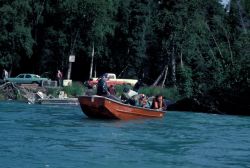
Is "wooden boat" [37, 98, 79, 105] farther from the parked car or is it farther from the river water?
the parked car

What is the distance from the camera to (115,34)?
6794 cm

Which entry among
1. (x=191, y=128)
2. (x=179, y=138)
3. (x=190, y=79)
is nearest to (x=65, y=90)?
(x=190, y=79)

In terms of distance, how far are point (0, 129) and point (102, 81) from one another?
21.9 feet

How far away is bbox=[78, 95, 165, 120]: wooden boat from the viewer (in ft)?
96.6

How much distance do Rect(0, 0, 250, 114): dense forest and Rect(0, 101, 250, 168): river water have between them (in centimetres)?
2598

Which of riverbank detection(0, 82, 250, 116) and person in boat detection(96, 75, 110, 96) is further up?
person in boat detection(96, 75, 110, 96)

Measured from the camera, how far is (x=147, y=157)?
1858cm

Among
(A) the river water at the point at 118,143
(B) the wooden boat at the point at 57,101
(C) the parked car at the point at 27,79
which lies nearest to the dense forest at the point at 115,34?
(C) the parked car at the point at 27,79

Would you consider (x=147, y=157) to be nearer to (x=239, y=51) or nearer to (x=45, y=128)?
(x=45, y=128)

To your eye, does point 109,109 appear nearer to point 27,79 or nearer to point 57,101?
point 57,101

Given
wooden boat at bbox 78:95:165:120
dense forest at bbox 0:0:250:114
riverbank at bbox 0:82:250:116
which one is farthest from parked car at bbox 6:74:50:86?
wooden boat at bbox 78:95:165:120

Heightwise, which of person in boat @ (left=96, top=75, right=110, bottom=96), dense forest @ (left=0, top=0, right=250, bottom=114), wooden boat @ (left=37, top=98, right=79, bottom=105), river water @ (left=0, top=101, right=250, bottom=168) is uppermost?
dense forest @ (left=0, top=0, right=250, bottom=114)

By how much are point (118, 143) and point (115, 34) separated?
46898mm

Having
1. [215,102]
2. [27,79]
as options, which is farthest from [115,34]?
[215,102]
